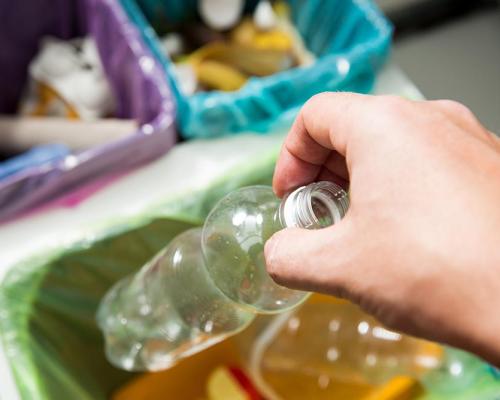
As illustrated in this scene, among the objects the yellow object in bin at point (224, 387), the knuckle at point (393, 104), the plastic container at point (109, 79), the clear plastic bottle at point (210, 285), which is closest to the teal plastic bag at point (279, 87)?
the plastic container at point (109, 79)

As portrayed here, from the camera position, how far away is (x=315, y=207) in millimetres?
393

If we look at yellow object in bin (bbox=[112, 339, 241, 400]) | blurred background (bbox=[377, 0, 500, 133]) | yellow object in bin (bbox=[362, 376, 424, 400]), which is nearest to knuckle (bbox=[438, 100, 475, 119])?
yellow object in bin (bbox=[362, 376, 424, 400])

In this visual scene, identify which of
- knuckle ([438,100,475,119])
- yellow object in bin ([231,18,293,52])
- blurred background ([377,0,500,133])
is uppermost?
knuckle ([438,100,475,119])

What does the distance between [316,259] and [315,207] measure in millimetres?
51

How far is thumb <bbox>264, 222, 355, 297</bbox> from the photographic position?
1.12 ft

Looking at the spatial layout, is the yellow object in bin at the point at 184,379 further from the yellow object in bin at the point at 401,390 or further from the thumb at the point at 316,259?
the thumb at the point at 316,259

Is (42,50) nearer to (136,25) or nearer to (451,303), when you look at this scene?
(136,25)

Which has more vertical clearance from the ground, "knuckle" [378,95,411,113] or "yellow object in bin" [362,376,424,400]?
"knuckle" [378,95,411,113]

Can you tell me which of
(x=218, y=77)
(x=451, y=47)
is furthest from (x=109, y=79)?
(x=451, y=47)

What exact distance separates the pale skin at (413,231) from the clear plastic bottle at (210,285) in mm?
37

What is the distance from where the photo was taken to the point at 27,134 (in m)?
0.89

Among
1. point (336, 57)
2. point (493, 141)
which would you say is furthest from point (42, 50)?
point (493, 141)

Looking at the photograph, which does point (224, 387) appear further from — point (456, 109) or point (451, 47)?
point (451, 47)

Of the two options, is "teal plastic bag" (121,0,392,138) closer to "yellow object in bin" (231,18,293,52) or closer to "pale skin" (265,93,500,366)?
"yellow object in bin" (231,18,293,52)
